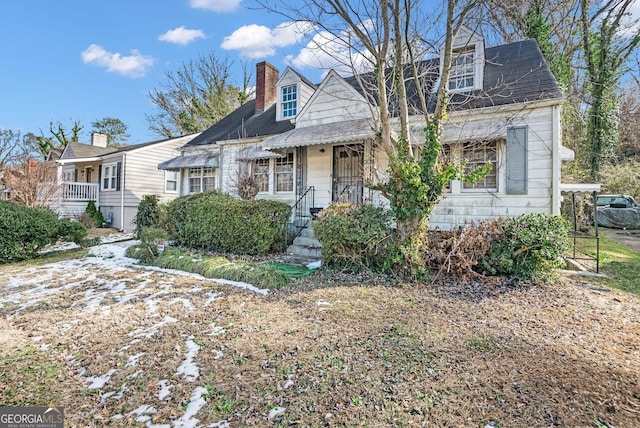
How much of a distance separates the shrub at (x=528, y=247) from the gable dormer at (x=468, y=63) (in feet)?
16.1

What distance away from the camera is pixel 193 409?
8.59 ft

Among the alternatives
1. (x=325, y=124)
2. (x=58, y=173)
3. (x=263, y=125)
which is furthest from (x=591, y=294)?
(x=58, y=173)

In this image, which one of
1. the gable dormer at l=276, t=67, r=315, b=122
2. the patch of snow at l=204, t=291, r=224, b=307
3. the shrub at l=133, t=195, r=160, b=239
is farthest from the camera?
the gable dormer at l=276, t=67, r=315, b=122

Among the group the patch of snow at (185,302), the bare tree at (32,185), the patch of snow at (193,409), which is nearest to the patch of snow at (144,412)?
the patch of snow at (193,409)

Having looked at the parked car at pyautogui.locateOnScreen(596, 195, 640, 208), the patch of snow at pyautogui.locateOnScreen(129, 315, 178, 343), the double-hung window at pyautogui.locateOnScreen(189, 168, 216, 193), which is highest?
the double-hung window at pyautogui.locateOnScreen(189, 168, 216, 193)

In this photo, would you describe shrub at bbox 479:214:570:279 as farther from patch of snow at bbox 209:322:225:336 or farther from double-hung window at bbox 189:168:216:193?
double-hung window at bbox 189:168:216:193

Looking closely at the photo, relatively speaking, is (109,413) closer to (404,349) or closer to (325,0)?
(404,349)

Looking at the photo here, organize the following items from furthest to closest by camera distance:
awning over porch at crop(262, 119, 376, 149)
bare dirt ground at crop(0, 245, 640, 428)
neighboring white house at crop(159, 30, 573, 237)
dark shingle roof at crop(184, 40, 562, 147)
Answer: awning over porch at crop(262, 119, 376, 149)
dark shingle roof at crop(184, 40, 562, 147)
neighboring white house at crop(159, 30, 573, 237)
bare dirt ground at crop(0, 245, 640, 428)

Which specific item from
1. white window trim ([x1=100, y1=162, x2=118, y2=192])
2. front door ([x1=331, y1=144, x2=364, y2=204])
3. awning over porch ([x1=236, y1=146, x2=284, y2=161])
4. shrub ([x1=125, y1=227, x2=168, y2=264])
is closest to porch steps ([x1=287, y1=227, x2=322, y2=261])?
front door ([x1=331, y1=144, x2=364, y2=204])

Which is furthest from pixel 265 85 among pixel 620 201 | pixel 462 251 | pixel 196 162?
pixel 620 201

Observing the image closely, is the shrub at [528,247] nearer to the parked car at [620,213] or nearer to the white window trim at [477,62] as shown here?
the white window trim at [477,62]

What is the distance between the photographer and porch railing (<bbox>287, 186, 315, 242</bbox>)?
1073 centimetres

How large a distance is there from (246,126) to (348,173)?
653 centimetres

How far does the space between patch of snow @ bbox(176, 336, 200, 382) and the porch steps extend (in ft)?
16.5
